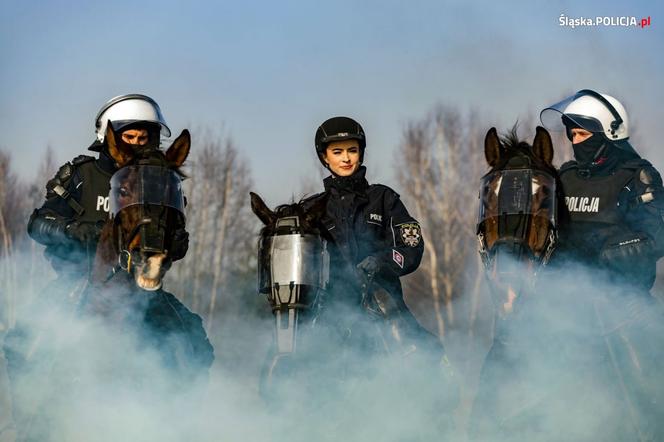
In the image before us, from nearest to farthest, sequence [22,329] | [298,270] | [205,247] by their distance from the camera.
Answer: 1. [298,270]
2. [22,329]
3. [205,247]

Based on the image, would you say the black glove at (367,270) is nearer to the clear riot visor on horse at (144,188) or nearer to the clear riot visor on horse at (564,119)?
the clear riot visor on horse at (144,188)

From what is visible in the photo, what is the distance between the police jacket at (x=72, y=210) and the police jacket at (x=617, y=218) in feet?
11.3

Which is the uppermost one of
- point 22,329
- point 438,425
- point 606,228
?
point 606,228

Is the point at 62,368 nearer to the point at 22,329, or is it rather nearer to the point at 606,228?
the point at 22,329

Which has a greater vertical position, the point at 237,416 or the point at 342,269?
the point at 342,269

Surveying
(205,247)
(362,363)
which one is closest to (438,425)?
(362,363)

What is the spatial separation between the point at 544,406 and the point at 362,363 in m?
1.30

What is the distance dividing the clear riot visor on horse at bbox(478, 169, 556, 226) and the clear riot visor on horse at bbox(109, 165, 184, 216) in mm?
2077

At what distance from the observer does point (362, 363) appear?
909 centimetres

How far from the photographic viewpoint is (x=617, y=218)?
931 centimetres

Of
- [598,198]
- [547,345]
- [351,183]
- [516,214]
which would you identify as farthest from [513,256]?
[351,183]

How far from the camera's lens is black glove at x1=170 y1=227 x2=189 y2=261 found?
8511 mm

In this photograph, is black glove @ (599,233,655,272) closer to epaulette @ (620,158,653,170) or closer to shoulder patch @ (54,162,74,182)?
epaulette @ (620,158,653,170)

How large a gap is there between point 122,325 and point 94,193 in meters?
1.47
